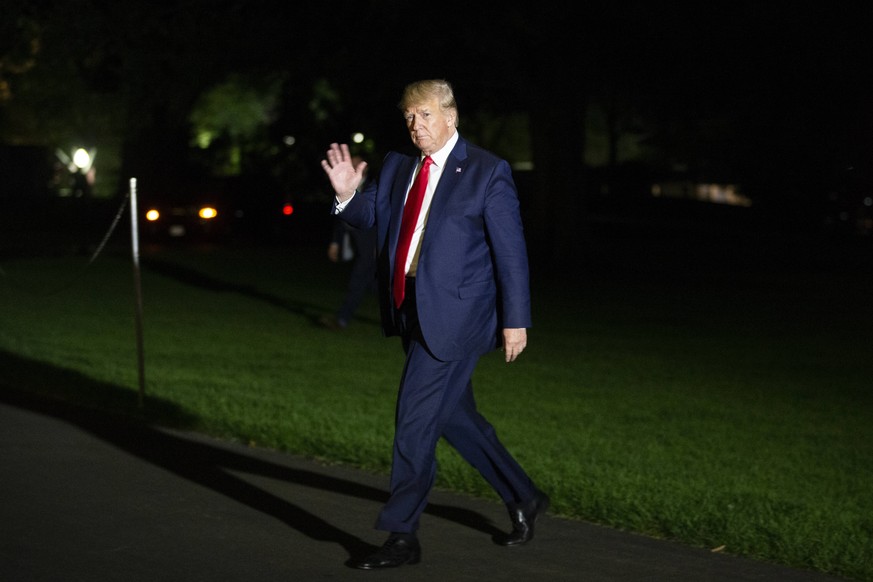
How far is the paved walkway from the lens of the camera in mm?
6059

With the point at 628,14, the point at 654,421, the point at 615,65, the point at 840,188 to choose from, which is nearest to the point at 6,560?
the point at 654,421

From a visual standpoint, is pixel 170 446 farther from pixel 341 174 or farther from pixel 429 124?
pixel 429 124

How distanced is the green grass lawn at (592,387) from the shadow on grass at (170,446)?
0.07 m

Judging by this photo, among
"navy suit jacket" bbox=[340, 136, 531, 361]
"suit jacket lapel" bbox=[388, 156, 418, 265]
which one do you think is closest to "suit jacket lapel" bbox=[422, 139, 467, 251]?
"navy suit jacket" bbox=[340, 136, 531, 361]

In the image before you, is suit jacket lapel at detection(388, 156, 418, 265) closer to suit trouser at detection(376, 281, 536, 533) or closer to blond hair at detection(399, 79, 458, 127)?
suit trouser at detection(376, 281, 536, 533)

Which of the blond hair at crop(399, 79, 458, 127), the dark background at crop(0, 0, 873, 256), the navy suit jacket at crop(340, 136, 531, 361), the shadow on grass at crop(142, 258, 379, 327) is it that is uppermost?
the dark background at crop(0, 0, 873, 256)

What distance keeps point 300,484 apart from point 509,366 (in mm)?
5872

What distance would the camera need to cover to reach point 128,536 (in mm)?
6648

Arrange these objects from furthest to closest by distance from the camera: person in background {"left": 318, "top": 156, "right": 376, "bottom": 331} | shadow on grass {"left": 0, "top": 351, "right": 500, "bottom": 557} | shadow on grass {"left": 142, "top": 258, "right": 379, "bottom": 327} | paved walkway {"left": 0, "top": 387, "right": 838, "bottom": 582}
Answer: shadow on grass {"left": 142, "top": 258, "right": 379, "bottom": 327}, person in background {"left": 318, "top": 156, "right": 376, "bottom": 331}, shadow on grass {"left": 0, "top": 351, "right": 500, "bottom": 557}, paved walkway {"left": 0, "top": 387, "right": 838, "bottom": 582}

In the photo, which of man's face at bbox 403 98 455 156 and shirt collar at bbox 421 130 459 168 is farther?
shirt collar at bbox 421 130 459 168

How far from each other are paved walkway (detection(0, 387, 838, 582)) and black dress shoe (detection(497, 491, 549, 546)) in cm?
6

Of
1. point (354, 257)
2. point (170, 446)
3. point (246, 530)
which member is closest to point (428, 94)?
point (246, 530)

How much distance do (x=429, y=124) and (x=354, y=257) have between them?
10.0 m

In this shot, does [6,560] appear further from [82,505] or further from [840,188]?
[840,188]
